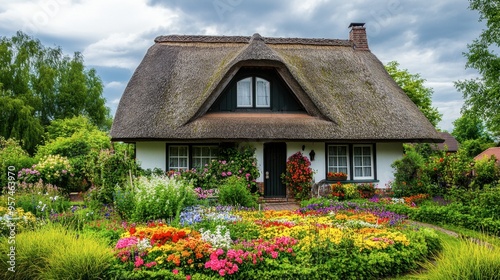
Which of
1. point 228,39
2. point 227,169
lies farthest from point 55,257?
point 228,39

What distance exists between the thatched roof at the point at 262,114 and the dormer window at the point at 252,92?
60 cm

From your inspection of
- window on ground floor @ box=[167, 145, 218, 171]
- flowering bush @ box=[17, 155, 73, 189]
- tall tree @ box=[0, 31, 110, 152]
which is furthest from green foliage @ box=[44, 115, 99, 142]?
window on ground floor @ box=[167, 145, 218, 171]

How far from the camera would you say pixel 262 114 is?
46.0 ft

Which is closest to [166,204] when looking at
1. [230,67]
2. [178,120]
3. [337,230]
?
[337,230]

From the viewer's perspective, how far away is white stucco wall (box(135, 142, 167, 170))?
1359 cm

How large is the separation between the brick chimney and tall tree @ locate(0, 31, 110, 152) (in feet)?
79.5

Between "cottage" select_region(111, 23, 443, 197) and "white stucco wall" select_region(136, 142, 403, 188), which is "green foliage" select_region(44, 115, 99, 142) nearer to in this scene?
"cottage" select_region(111, 23, 443, 197)

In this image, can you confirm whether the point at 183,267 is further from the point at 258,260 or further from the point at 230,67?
the point at 230,67

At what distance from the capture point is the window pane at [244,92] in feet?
46.9

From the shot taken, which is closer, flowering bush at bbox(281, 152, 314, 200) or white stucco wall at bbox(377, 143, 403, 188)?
flowering bush at bbox(281, 152, 314, 200)

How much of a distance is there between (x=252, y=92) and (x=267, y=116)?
1.23 meters

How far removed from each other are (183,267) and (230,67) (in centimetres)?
918

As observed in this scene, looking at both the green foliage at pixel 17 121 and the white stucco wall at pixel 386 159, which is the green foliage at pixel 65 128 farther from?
the white stucco wall at pixel 386 159

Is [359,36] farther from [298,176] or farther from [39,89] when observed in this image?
[39,89]
